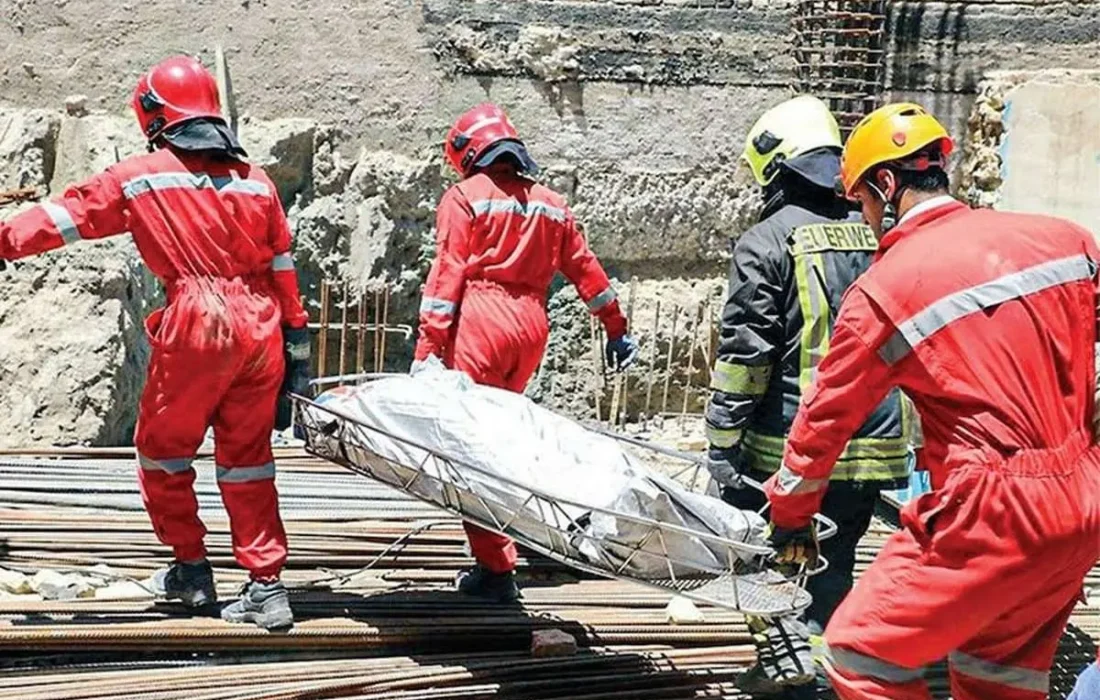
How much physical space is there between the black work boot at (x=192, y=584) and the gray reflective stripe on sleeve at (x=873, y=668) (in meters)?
2.22

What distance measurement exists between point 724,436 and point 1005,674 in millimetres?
1202

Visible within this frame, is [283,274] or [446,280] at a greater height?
[283,274]

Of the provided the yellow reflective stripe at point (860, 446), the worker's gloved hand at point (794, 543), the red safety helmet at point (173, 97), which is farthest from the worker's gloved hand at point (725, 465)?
the red safety helmet at point (173, 97)

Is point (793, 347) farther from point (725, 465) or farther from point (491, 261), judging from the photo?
point (491, 261)

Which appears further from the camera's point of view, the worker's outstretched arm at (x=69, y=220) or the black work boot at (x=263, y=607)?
the black work boot at (x=263, y=607)

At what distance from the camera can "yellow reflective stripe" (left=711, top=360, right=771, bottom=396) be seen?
161 inches

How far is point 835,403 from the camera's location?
3.26 meters

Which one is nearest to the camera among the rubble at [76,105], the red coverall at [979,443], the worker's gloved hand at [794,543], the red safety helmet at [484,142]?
the red coverall at [979,443]

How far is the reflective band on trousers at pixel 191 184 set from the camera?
13.6 ft

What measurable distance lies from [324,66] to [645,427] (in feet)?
11.8

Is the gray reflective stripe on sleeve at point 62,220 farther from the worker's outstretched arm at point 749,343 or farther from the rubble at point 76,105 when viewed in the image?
the rubble at point 76,105

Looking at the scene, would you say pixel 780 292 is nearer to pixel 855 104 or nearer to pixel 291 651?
pixel 291 651

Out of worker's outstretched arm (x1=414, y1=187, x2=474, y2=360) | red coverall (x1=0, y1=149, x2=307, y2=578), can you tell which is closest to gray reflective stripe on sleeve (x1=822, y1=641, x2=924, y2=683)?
red coverall (x1=0, y1=149, x2=307, y2=578)

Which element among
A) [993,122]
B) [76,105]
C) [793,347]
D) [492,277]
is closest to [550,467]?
[793,347]
